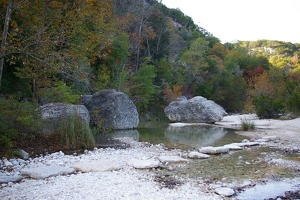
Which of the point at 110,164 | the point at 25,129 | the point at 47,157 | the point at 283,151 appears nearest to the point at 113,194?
the point at 110,164

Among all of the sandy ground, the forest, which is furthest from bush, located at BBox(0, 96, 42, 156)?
the sandy ground

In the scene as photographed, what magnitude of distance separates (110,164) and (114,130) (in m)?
8.63

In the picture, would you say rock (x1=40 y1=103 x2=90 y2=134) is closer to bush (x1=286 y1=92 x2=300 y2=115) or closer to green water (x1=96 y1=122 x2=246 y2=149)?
green water (x1=96 y1=122 x2=246 y2=149)

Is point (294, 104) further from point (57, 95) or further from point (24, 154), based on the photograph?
point (24, 154)

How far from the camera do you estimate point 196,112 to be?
21719 mm

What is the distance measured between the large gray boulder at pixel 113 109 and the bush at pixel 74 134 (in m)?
5.95

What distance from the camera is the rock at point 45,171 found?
19.5 feet

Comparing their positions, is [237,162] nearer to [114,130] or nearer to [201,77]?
[114,130]

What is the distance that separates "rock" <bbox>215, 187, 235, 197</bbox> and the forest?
3.91 m

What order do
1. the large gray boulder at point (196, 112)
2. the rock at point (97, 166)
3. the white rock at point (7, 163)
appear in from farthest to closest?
1. the large gray boulder at point (196, 112)
2. the white rock at point (7, 163)
3. the rock at point (97, 166)

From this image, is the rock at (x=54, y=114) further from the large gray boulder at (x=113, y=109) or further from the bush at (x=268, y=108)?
the bush at (x=268, y=108)

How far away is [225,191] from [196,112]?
1671 cm

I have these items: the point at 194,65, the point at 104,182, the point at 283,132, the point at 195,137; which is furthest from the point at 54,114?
the point at 194,65

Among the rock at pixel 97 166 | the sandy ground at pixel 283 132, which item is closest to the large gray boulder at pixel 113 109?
the sandy ground at pixel 283 132
